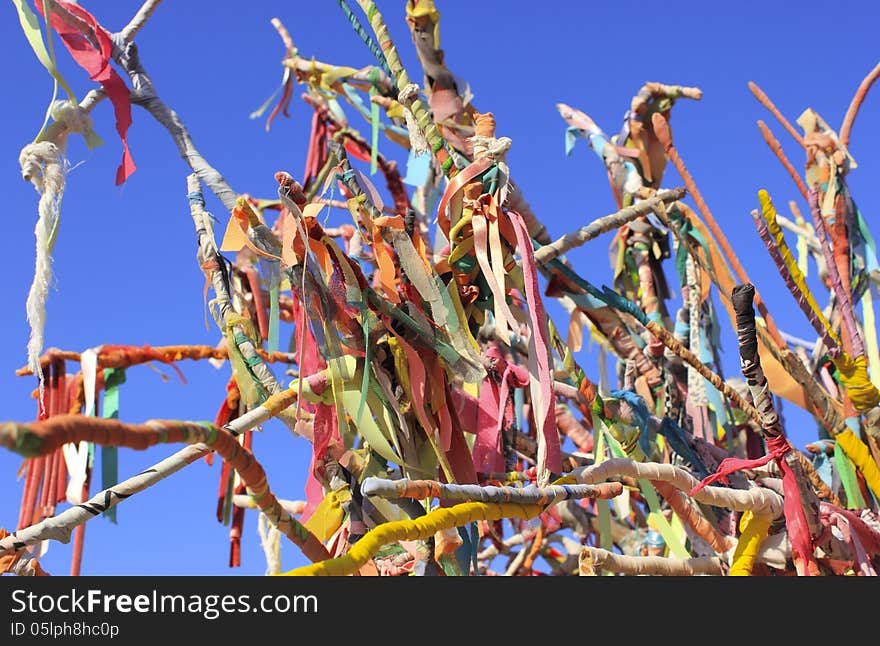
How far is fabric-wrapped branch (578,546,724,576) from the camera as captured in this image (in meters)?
1.46

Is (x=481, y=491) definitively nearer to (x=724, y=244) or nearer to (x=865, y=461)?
(x=865, y=461)

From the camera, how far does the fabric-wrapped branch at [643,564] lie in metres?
1.46

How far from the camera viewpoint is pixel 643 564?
1615 millimetres

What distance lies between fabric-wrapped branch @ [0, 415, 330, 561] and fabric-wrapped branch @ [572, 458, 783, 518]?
43 cm

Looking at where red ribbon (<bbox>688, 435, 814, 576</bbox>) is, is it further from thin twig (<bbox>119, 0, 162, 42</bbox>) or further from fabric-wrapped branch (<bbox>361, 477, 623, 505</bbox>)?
thin twig (<bbox>119, 0, 162, 42</bbox>)

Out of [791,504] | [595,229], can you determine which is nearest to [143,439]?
[791,504]

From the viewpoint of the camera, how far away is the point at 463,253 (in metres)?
1.67

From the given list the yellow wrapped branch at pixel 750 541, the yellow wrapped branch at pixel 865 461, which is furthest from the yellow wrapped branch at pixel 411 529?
the yellow wrapped branch at pixel 865 461

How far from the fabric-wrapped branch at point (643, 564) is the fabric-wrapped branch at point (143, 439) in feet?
1.30

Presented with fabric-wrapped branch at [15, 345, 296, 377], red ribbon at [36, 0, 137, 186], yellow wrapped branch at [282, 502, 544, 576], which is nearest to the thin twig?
red ribbon at [36, 0, 137, 186]

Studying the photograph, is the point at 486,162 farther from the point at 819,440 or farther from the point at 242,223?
the point at 819,440
